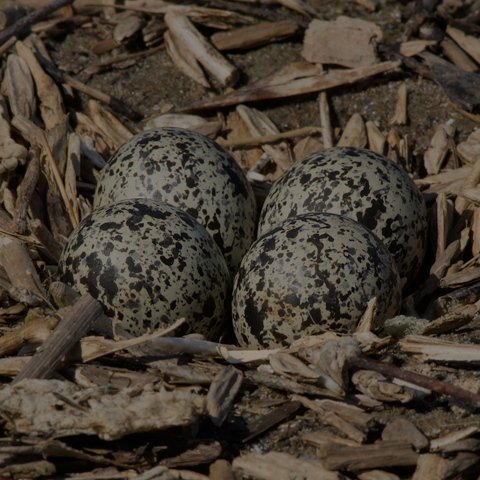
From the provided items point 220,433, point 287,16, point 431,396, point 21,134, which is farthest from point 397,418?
point 287,16

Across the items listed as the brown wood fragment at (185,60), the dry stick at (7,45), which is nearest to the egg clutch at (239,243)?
the brown wood fragment at (185,60)

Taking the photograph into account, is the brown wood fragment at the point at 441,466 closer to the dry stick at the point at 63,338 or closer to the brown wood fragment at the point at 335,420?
the brown wood fragment at the point at 335,420

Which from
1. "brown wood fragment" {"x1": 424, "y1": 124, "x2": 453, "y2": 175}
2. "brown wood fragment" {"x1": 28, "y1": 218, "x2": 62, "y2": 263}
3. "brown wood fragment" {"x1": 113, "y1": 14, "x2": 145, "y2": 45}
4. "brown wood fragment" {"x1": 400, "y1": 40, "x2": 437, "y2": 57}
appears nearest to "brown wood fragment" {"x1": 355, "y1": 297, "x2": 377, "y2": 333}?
"brown wood fragment" {"x1": 28, "y1": 218, "x2": 62, "y2": 263}

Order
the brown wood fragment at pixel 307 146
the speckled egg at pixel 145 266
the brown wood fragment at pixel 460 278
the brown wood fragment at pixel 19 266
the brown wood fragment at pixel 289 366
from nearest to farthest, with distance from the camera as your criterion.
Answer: the brown wood fragment at pixel 289 366, the speckled egg at pixel 145 266, the brown wood fragment at pixel 19 266, the brown wood fragment at pixel 460 278, the brown wood fragment at pixel 307 146

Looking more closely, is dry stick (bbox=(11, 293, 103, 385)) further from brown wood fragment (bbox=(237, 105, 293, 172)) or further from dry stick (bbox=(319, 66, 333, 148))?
dry stick (bbox=(319, 66, 333, 148))

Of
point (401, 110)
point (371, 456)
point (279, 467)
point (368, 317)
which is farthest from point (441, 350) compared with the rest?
point (401, 110)
